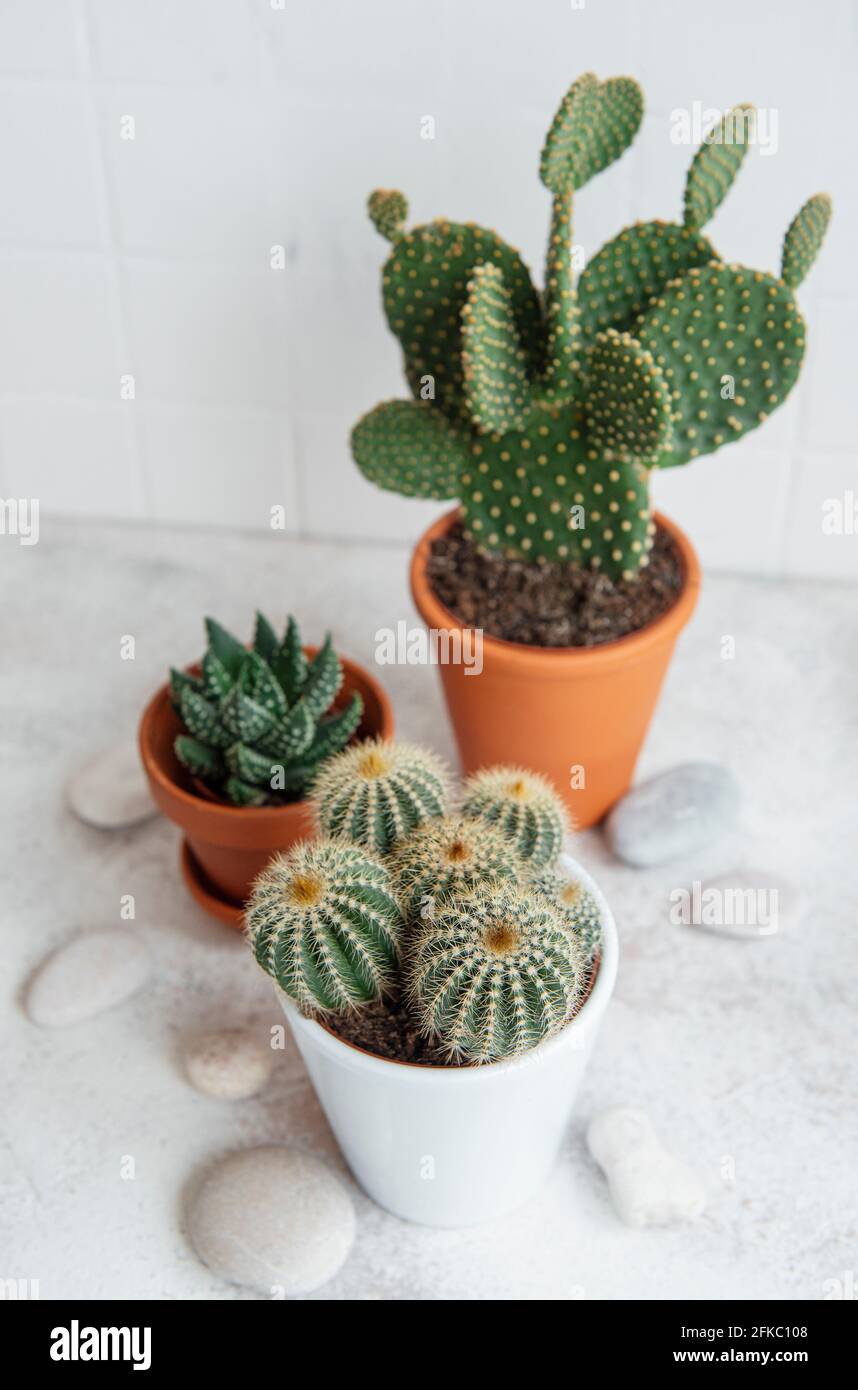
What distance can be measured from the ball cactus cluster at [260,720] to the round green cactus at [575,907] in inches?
10.1

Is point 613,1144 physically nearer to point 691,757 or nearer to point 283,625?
point 691,757

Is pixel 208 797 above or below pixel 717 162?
below

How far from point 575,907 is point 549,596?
0.40m

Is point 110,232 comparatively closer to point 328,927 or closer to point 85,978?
point 85,978

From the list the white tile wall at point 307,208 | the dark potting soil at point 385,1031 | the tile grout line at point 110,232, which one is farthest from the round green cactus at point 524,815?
the tile grout line at point 110,232

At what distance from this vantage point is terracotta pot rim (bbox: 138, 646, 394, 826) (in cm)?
106

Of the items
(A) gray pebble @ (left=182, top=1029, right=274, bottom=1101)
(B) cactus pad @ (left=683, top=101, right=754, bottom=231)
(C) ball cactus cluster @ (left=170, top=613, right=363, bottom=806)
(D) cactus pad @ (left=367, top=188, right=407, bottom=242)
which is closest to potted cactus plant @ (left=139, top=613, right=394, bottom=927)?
(C) ball cactus cluster @ (left=170, top=613, right=363, bottom=806)

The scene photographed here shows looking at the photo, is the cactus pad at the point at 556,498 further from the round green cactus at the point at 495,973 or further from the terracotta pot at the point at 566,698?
the round green cactus at the point at 495,973

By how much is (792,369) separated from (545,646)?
313 millimetres

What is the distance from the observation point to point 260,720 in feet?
3.51

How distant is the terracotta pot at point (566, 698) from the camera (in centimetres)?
112

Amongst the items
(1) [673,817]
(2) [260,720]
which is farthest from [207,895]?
(1) [673,817]

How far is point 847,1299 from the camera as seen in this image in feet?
3.00

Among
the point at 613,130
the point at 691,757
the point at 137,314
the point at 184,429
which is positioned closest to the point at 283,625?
the point at 184,429
